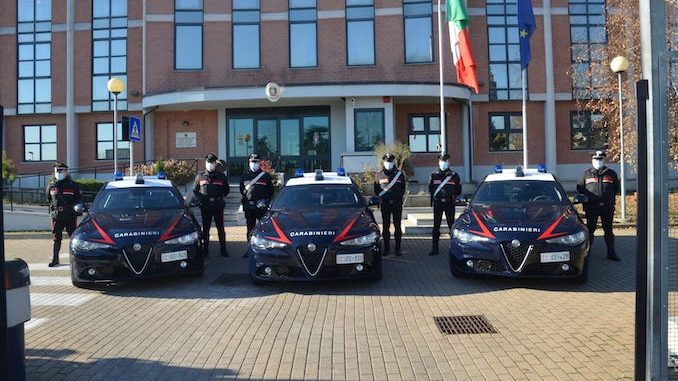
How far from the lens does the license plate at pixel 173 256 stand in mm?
7988

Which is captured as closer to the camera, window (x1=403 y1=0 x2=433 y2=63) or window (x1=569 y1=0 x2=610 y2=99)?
window (x1=569 y1=0 x2=610 y2=99)

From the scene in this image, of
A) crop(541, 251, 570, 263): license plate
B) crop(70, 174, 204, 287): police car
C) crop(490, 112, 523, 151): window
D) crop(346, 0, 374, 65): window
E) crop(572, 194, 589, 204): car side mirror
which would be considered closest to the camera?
crop(541, 251, 570, 263): license plate

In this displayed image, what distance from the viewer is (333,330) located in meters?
5.98

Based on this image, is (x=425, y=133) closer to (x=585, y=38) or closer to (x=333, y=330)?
(x=585, y=38)

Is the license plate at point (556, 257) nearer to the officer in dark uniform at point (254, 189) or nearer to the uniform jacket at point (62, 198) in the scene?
the officer in dark uniform at point (254, 189)

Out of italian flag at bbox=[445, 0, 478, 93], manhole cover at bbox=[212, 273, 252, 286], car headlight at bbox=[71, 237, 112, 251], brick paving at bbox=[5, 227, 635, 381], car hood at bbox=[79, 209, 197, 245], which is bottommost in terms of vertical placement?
brick paving at bbox=[5, 227, 635, 381]

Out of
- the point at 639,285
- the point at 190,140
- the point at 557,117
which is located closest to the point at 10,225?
the point at 190,140

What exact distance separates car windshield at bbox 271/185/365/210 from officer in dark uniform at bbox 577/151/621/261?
4.12 meters

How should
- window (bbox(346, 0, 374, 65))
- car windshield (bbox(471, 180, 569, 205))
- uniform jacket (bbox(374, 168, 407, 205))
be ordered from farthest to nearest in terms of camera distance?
window (bbox(346, 0, 374, 65)) < uniform jacket (bbox(374, 168, 407, 205)) < car windshield (bbox(471, 180, 569, 205))

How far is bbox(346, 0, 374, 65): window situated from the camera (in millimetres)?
23266

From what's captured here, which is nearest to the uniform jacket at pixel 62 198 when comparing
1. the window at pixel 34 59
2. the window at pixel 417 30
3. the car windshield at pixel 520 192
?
the car windshield at pixel 520 192

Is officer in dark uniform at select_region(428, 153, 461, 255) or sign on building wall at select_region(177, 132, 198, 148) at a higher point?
sign on building wall at select_region(177, 132, 198, 148)

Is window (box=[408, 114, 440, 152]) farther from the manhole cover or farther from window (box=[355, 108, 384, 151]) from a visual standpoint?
the manhole cover

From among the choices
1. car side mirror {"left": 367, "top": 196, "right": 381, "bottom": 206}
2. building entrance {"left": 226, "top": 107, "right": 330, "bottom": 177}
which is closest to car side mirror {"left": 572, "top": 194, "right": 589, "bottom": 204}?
car side mirror {"left": 367, "top": 196, "right": 381, "bottom": 206}
